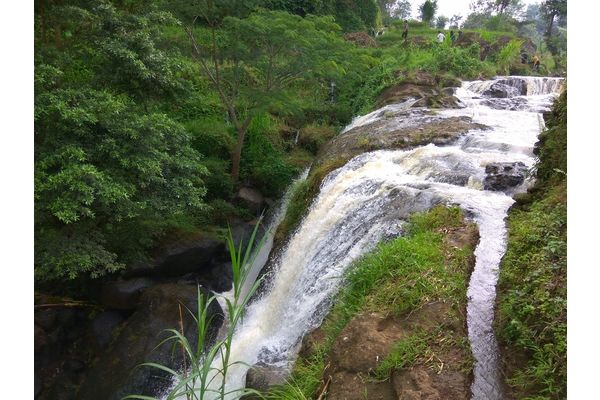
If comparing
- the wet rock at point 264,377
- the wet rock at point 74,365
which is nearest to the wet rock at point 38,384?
the wet rock at point 74,365

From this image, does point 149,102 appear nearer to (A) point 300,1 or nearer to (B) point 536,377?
(B) point 536,377

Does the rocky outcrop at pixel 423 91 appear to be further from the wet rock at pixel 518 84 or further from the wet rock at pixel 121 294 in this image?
the wet rock at pixel 121 294

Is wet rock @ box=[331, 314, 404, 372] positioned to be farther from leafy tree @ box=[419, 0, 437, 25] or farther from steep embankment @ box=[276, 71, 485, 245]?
leafy tree @ box=[419, 0, 437, 25]

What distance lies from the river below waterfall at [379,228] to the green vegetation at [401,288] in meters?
0.21

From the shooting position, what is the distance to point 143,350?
6090mm

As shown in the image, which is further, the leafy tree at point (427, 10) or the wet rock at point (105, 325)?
the leafy tree at point (427, 10)

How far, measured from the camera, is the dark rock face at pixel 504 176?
18.2 feet

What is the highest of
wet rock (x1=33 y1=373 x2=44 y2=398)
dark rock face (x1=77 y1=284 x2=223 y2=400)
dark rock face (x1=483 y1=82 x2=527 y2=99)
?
dark rock face (x1=483 y1=82 x2=527 y2=99)

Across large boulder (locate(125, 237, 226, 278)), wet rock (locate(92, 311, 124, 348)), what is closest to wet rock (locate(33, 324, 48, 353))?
wet rock (locate(92, 311, 124, 348))

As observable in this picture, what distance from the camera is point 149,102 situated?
7203 millimetres

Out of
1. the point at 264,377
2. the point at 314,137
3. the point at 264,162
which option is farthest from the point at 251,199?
Answer: the point at 264,377

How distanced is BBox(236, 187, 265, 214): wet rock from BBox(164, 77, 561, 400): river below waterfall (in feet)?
8.50

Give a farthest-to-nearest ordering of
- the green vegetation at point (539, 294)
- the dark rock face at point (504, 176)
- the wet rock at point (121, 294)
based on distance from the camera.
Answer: the wet rock at point (121, 294) → the dark rock face at point (504, 176) → the green vegetation at point (539, 294)

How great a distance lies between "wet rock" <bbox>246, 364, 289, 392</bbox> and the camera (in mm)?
3876
